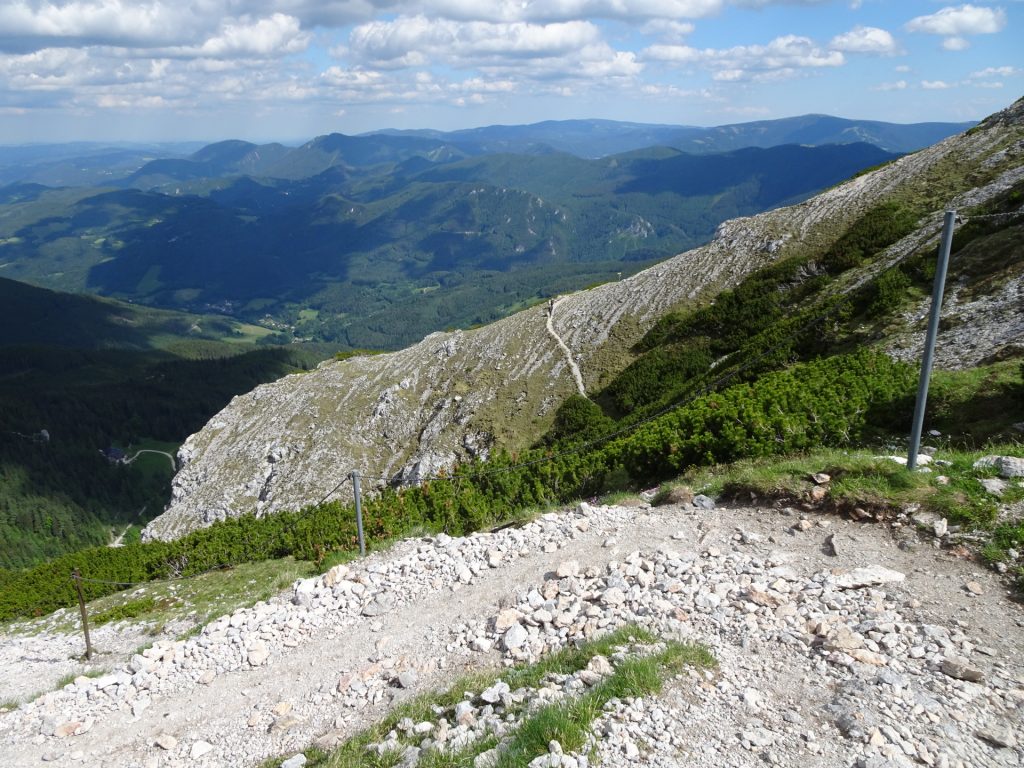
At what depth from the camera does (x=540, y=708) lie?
7.74 m

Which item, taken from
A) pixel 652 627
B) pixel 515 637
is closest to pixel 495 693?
pixel 515 637

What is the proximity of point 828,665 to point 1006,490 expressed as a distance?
5.54 m

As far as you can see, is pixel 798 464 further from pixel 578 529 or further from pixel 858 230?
pixel 858 230

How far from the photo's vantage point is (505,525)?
16.7 m

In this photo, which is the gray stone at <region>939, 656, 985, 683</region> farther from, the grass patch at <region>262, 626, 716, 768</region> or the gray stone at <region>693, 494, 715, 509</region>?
the gray stone at <region>693, 494, 715, 509</region>

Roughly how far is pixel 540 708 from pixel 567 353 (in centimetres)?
4911

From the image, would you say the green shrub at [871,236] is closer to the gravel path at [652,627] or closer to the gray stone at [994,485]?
the gray stone at [994,485]

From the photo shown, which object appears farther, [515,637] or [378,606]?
[378,606]

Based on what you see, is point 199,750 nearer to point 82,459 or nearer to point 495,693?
point 495,693

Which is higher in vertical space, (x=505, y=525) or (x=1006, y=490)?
(x=1006, y=490)

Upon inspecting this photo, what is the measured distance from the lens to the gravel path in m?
6.75

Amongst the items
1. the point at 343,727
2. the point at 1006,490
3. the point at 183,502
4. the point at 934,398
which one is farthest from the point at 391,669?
the point at 183,502

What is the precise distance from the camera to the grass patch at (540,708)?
693 cm

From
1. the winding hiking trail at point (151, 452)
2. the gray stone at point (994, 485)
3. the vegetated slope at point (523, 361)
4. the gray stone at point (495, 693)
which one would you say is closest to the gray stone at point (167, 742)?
the gray stone at point (495, 693)
